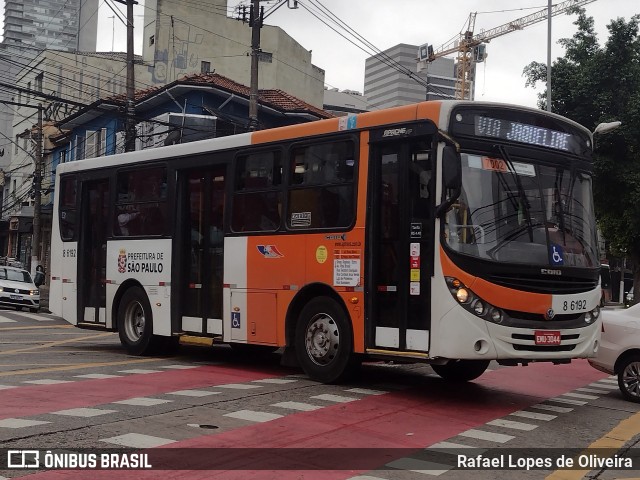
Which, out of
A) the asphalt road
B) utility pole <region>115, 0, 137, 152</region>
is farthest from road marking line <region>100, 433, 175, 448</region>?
utility pole <region>115, 0, 137, 152</region>

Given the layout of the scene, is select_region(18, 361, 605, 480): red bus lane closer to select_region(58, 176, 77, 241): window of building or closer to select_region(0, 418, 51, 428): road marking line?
select_region(0, 418, 51, 428): road marking line

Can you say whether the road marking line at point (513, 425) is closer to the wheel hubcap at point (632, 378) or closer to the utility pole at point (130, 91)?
the wheel hubcap at point (632, 378)

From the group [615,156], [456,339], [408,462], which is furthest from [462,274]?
[615,156]

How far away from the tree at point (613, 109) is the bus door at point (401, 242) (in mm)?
18298

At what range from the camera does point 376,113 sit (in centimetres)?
996

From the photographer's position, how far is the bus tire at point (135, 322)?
13.4 metres

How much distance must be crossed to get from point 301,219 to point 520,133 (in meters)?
3.03

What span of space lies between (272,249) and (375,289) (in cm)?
204

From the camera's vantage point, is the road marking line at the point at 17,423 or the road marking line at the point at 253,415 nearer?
the road marking line at the point at 17,423

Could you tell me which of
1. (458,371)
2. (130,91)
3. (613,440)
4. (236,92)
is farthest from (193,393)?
(236,92)

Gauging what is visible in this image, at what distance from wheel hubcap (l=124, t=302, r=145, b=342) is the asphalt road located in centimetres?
92

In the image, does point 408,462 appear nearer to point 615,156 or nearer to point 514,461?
point 514,461

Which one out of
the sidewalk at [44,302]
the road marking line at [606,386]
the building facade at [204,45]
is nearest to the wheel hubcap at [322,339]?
the road marking line at [606,386]

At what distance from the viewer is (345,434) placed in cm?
746
